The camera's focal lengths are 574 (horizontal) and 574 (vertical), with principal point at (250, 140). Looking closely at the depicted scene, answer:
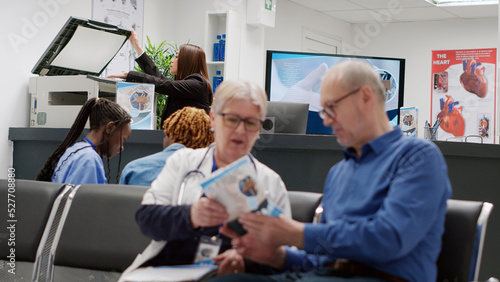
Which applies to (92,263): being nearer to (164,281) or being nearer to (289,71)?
(164,281)

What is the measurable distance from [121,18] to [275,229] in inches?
186

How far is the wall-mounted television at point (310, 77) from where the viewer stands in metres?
4.04

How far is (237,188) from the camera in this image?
4.28 ft

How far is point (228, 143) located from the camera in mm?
1540

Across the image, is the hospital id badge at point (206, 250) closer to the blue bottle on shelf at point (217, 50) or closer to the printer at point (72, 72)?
the printer at point (72, 72)

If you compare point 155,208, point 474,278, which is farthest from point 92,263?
point 474,278

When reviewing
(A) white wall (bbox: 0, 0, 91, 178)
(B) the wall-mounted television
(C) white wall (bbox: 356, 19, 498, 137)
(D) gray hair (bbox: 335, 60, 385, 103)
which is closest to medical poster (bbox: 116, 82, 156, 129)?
(B) the wall-mounted television

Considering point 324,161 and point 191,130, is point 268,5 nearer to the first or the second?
point 324,161

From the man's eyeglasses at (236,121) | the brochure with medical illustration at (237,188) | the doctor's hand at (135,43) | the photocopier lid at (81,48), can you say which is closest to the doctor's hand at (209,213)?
the brochure with medical illustration at (237,188)

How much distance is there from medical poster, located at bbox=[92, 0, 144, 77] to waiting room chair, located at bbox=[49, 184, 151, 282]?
358cm

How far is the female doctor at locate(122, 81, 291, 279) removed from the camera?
146cm

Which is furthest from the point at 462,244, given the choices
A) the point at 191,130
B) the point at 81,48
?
the point at 81,48

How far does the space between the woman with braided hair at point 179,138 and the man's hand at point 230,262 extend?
0.80 m

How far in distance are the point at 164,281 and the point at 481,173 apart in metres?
2.22
